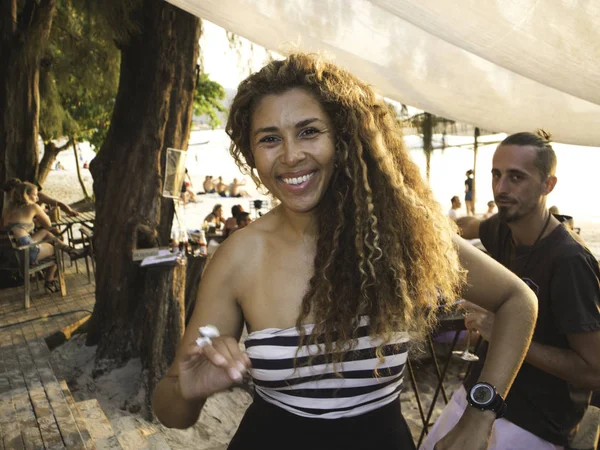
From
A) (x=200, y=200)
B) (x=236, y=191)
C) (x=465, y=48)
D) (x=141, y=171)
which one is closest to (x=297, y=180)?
(x=465, y=48)

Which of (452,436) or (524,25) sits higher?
(524,25)

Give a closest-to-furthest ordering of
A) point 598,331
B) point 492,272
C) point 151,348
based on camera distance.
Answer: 1. point 492,272
2. point 598,331
3. point 151,348

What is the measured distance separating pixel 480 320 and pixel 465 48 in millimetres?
1210

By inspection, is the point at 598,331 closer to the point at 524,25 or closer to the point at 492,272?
the point at 492,272

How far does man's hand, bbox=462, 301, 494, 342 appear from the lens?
1855 mm

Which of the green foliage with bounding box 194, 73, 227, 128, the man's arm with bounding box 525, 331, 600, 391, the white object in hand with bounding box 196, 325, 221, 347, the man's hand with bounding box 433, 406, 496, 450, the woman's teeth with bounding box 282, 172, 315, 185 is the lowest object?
the man's hand with bounding box 433, 406, 496, 450

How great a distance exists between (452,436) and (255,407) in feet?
2.25

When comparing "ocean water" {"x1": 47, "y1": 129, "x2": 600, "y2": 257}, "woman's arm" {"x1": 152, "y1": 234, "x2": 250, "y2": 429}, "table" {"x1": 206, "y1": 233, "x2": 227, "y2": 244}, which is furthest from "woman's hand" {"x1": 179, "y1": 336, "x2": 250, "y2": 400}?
"ocean water" {"x1": 47, "y1": 129, "x2": 600, "y2": 257}

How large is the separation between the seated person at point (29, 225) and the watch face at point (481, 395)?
24.3 ft

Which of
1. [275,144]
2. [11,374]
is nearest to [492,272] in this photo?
[275,144]

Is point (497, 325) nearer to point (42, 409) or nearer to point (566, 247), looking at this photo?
point (566, 247)

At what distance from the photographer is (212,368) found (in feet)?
4.69

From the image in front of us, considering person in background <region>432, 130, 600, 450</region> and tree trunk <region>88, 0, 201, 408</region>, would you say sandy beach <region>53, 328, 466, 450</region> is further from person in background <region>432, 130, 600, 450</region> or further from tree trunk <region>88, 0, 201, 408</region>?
person in background <region>432, 130, 600, 450</region>

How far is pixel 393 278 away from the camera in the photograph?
1.68 metres
